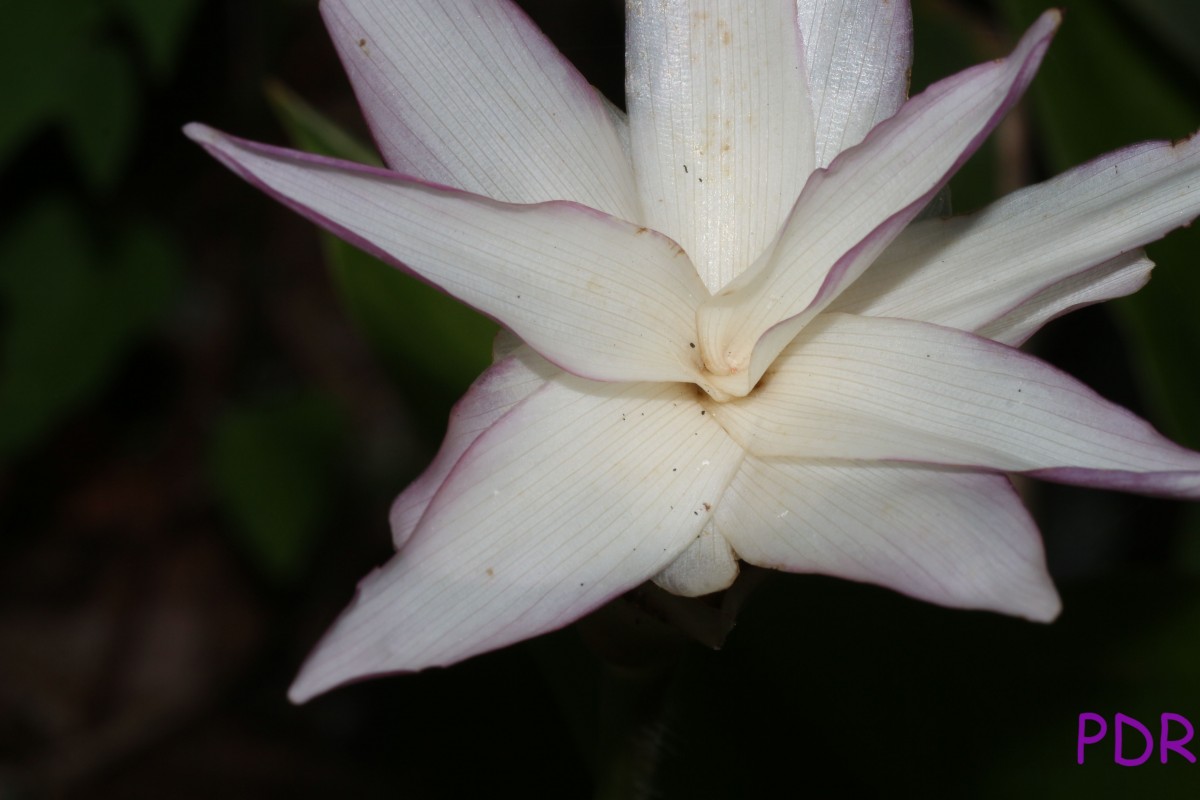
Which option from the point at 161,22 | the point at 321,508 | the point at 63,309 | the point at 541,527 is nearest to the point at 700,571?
the point at 541,527

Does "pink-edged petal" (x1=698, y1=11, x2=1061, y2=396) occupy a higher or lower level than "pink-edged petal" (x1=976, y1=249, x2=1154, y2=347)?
higher

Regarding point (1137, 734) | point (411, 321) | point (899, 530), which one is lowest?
point (1137, 734)

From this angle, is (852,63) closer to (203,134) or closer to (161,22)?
(203,134)

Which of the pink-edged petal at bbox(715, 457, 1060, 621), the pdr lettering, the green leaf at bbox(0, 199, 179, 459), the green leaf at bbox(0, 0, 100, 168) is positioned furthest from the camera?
the green leaf at bbox(0, 199, 179, 459)

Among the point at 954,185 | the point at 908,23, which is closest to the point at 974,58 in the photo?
the point at 954,185

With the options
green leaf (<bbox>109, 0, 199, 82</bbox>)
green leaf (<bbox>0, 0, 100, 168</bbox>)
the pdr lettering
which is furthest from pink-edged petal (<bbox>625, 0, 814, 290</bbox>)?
green leaf (<bbox>0, 0, 100, 168</bbox>)

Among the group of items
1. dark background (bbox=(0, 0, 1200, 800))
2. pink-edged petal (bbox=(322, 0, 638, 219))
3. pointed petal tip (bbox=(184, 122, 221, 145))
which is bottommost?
dark background (bbox=(0, 0, 1200, 800))

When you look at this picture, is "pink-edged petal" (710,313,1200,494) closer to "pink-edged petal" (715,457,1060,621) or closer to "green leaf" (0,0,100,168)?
"pink-edged petal" (715,457,1060,621)
